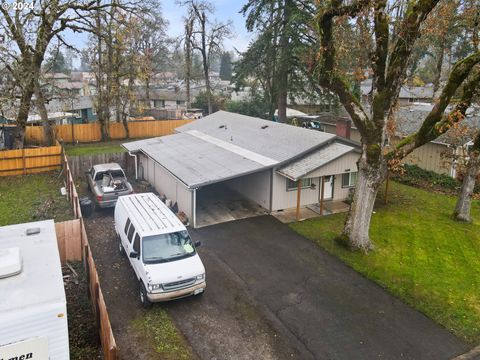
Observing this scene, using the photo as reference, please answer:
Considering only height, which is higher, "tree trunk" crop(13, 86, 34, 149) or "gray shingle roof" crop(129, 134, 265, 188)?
"tree trunk" crop(13, 86, 34, 149)

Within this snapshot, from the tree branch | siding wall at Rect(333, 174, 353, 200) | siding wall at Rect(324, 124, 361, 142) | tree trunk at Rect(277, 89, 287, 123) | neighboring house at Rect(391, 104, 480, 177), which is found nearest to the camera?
the tree branch

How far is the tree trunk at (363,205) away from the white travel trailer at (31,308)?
36.9ft

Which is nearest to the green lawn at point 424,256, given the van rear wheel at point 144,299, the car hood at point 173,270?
the car hood at point 173,270

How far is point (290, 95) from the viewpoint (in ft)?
113

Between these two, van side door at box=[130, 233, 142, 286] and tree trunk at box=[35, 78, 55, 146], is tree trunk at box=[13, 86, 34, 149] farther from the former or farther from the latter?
van side door at box=[130, 233, 142, 286]

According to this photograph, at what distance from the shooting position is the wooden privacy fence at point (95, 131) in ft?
115

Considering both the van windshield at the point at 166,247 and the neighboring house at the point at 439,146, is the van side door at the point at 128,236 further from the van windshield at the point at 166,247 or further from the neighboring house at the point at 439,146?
the neighboring house at the point at 439,146

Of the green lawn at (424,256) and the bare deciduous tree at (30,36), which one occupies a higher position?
the bare deciduous tree at (30,36)

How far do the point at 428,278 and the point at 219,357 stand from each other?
8479 millimetres

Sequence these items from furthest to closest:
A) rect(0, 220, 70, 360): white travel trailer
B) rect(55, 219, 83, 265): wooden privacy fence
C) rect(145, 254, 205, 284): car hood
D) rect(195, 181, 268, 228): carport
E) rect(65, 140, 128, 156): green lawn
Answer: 1. rect(65, 140, 128, 156): green lawn
2. rect(195, 181, 268, 228): carport
3. rect(55, 219, 83, 265): wooden privacy fence
4. rect(145, 254, 205, 284): car hood
5. rect(0, 220, 70, 360): white travel trailer

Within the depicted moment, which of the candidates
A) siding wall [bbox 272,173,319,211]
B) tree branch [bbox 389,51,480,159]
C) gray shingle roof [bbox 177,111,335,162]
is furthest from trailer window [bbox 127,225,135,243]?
tree branch [bbox 389,51,480,159]

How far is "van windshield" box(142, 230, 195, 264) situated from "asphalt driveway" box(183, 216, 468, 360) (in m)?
1.50

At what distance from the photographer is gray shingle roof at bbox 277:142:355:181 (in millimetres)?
18859

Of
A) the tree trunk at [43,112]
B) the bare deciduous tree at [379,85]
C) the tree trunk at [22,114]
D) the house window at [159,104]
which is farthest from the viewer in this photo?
the house window at [159,104]
